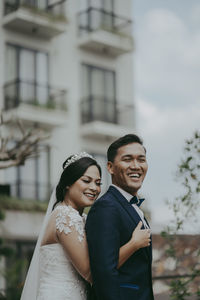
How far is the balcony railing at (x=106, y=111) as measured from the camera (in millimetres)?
23594

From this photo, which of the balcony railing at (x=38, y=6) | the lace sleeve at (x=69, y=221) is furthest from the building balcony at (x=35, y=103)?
the lace sleeve at (x=69, y=221)

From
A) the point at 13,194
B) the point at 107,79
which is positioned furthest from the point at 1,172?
the point at 107,79

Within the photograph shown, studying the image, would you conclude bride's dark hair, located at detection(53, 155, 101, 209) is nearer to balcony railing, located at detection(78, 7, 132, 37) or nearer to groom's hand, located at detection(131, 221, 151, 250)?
groom's hand, located at detection(131, 221, 151, 250)

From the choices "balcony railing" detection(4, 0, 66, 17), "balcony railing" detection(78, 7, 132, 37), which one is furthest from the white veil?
"balcony railing" detection(78, 7, 132, 37)

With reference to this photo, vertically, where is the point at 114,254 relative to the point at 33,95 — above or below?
below

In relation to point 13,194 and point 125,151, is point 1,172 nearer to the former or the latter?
point 13,194

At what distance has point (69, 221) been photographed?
432cm

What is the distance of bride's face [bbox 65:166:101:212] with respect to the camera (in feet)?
14.8

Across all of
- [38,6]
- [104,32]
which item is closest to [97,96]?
[104,32]

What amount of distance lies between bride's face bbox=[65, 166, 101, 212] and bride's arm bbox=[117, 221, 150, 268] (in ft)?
A: 1.73

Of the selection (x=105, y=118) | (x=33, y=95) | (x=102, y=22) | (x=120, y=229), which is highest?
(x=102, y=22)

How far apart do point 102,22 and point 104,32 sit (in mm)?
1063

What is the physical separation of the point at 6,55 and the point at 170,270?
15920 mm

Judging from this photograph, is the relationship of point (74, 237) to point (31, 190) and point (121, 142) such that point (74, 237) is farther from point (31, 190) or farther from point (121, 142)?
point (31, 190)
